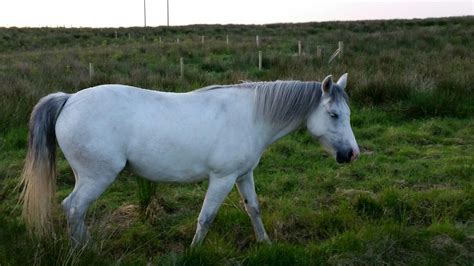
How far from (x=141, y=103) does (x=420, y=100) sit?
670cm

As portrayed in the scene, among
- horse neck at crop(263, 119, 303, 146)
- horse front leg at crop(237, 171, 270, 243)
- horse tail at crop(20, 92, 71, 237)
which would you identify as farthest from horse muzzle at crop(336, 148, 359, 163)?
horse tail at crop(20, 92, 71, 237)

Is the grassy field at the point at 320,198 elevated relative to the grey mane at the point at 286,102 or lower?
lower

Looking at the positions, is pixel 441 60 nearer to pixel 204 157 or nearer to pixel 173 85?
pixel 173 85

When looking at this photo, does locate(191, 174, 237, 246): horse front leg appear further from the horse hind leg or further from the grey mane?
the horse hind leg

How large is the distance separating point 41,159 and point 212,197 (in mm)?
1386

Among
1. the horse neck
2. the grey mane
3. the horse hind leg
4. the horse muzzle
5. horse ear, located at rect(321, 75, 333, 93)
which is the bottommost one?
the horse hind leg

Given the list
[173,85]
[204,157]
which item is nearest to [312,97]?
[204,157]

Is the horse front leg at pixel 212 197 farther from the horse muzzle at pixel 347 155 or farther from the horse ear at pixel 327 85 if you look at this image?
the horse ear at pixel 327 85

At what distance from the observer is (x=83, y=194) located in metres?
3.78

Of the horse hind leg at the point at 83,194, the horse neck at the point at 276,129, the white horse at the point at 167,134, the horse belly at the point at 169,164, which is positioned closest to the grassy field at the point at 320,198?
the horse hind leg at the point at 83,194

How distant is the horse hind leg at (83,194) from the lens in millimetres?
3773

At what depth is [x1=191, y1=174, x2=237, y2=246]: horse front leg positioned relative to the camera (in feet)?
13.1

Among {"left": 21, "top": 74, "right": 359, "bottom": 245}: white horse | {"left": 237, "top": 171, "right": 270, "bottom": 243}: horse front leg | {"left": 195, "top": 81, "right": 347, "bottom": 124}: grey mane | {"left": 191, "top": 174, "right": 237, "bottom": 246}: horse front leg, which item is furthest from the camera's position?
{"left": 237, "top": 171, "right": 270, "bottom": 243}: horse front leg

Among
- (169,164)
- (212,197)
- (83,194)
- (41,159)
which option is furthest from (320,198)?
(41,159)
